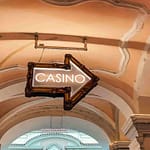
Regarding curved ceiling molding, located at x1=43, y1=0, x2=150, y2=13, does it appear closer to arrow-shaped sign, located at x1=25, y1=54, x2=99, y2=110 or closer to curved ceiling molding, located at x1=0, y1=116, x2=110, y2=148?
arrow-shaped sign, located at x1=25, y1=54, x2=99, y2=110

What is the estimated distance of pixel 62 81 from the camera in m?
4.62

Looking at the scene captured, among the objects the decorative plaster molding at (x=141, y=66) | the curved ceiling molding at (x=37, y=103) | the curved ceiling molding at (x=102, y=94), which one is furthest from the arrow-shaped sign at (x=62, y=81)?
the curved ceiling molding at (x=37, y=103)

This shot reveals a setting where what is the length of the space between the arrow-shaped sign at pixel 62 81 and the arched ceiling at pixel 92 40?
77 cm

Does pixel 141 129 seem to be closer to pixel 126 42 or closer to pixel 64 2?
pixel 126 42

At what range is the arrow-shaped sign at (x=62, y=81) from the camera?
4.44 meters

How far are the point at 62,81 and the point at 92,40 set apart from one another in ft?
4.52

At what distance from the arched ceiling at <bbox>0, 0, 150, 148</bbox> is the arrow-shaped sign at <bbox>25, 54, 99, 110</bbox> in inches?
30.2

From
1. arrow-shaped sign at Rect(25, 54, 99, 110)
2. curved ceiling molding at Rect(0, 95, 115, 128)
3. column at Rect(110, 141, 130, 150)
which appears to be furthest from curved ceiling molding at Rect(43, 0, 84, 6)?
column at Rect(110, 141, 130, 150)

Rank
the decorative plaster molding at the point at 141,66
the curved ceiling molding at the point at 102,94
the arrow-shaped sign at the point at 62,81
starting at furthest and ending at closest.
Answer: the curved ceiling molding at the point at 102,94
the decorative plaster molding at the point at 141,66
the arrow-shaped sign at the point at 62,81

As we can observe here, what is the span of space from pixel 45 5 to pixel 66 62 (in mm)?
810

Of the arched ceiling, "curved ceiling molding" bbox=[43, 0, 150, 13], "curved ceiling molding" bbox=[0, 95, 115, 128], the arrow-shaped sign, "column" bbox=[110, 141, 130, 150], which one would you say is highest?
"curved ceiling molding" bbox=[0, 95, 115, 128]

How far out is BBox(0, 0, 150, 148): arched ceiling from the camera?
5105 mm

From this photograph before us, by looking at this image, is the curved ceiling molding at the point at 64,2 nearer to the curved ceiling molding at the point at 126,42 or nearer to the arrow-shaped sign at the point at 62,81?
the arrow-shaped sign at the point at 62,81

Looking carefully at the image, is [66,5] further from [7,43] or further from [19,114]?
[19,114]
